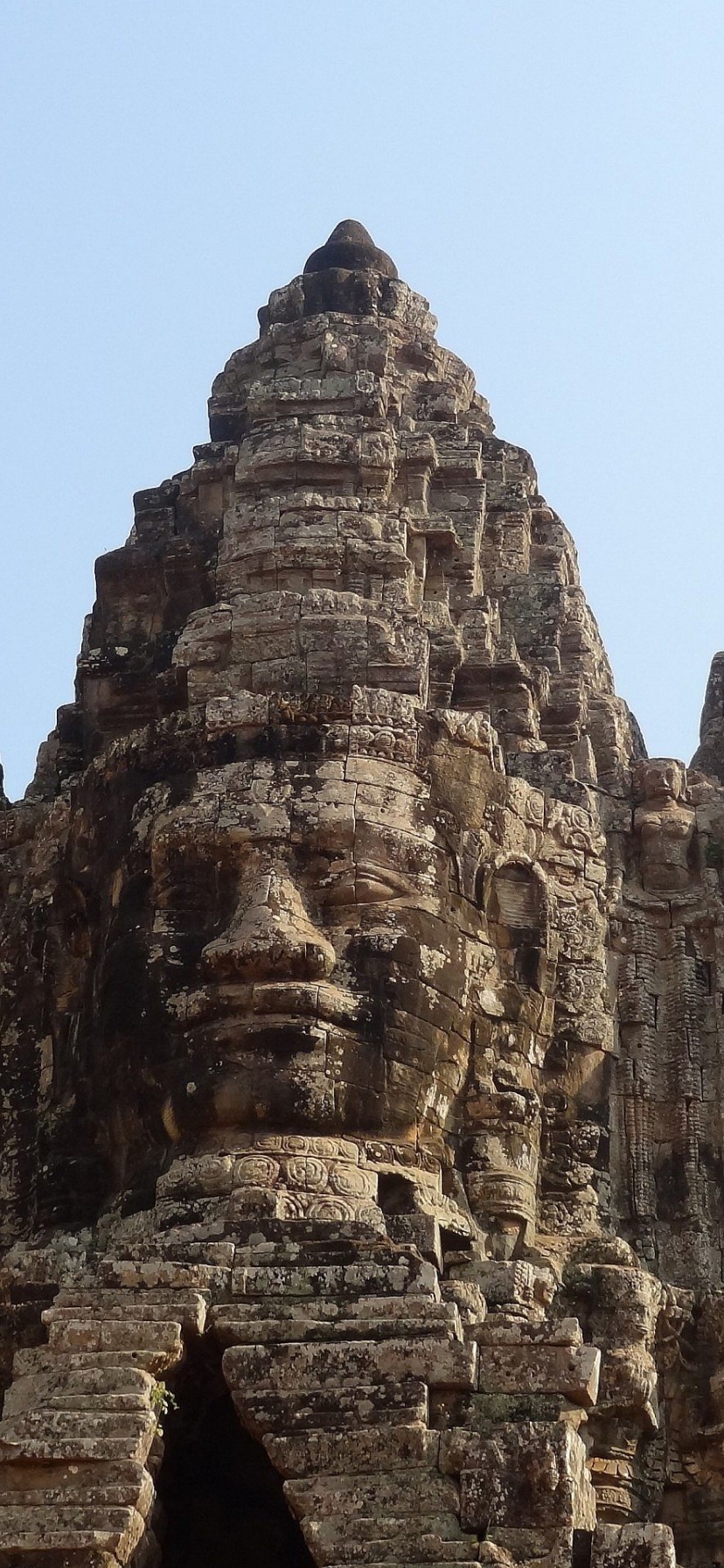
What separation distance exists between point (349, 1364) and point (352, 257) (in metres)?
13.2

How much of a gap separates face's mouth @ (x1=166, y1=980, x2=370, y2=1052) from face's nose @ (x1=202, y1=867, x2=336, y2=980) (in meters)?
0.08

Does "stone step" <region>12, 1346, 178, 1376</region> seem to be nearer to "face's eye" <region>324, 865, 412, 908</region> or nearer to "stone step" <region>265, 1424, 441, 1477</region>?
"stone step" <region>265, 1424, 441, 1477</region>

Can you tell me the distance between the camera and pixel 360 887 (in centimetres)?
2103

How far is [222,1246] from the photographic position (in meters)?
18.8

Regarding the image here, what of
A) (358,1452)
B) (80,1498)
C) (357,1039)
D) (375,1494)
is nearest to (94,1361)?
(80,1498)

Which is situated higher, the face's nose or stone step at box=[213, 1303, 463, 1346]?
the face's nose

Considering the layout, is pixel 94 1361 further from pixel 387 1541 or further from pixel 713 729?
pixel 713 729

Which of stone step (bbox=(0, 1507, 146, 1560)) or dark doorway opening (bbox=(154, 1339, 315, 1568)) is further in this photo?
dark doorway opening (bbox=(154, 1339, 315, 1568))

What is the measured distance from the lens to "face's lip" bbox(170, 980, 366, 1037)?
66.4ft

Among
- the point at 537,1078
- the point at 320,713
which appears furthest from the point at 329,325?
the point at 537,1078

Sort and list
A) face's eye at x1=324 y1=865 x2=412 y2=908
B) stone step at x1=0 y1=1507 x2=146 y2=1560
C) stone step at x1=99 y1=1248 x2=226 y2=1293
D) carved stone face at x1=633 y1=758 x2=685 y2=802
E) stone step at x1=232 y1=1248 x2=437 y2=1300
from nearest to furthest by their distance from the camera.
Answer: stone step at x1=0 y1=1507 x2=146 y2=1560 → stone step at x1=232 y1=1248 x2=437 y2=1300 → stone step at x1=99 y1=1248 x2=226 y2=1293 → face's eye at x1=324 y1=865 x2=412 y2=908 → carved stone face at x1=633 y1=758 x2=685 y2=802

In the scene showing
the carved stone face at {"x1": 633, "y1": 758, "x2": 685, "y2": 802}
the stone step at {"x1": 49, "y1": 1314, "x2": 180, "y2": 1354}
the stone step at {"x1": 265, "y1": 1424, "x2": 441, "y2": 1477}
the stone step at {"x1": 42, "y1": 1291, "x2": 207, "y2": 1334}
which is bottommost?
the stone step at {"x1": 265, "y1": 1424, "x2": 441, "y2": 1477}

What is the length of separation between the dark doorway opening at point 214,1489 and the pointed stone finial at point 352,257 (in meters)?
12.6

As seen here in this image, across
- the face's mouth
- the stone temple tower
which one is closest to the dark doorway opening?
the stone temple tower
